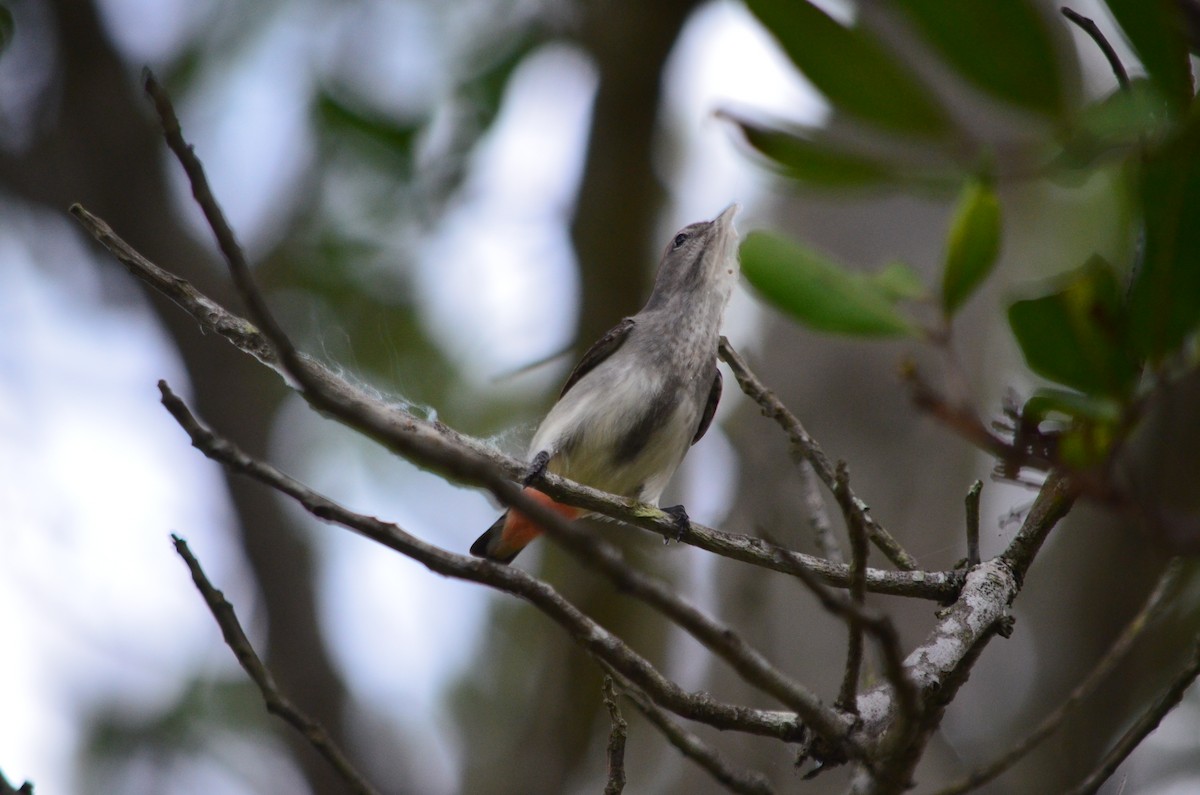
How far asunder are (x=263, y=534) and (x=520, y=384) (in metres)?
1.70

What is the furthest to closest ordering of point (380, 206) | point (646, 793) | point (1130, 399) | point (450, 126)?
point (646, 793) < point (380, 206) < point (450, 126) < point (1130, 399)

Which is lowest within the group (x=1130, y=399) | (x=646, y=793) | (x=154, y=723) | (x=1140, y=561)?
(x=1130, y=399)

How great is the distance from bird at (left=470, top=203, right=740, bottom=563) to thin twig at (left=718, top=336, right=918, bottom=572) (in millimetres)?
1035

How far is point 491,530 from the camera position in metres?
4.61

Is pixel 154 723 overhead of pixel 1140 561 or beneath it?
beneath


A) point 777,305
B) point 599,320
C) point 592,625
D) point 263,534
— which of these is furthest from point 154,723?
point 777,305

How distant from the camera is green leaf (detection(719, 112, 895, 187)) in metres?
0.93

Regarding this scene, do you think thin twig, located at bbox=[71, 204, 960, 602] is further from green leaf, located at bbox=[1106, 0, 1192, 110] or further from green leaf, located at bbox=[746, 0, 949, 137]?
green leaf, located at bbox=[1106, 0, 1192, 110]

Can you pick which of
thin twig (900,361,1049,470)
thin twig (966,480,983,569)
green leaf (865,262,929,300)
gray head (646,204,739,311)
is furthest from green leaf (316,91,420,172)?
thin twig (900,361,1049,470)

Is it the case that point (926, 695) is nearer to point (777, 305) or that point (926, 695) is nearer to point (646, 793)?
point (777, 305)

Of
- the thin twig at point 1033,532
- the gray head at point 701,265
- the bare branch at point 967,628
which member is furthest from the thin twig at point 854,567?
the gray head at point 701,265

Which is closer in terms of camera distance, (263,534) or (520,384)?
(263,534)

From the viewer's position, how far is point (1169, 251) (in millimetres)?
826

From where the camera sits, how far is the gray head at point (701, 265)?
15.2 feet
